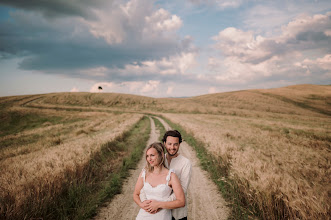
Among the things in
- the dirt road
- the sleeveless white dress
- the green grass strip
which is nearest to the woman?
the sleeveless white dress

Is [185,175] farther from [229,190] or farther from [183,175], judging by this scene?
[229,190]

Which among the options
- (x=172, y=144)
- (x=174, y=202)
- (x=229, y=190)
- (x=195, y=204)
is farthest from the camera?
(x=229, y=190)

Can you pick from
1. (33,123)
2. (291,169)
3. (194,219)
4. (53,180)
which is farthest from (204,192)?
(33,123)

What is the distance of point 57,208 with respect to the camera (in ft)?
13.5

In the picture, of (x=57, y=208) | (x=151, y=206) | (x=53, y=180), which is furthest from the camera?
(x=53, y=180)

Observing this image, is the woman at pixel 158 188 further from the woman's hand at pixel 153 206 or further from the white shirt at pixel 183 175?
the white shirt at pixel 183 175

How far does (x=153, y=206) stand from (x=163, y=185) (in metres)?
0.36

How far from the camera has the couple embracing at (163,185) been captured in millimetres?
2465

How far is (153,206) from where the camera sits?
2482 millimetres

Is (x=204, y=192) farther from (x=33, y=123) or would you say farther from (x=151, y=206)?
(x=33, y=123)

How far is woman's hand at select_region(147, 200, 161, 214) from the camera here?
2475mm

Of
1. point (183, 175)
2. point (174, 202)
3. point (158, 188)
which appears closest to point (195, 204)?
point (183, 175)

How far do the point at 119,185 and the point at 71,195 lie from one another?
74.4 inches

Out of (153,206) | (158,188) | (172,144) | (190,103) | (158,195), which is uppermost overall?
(172,144)
